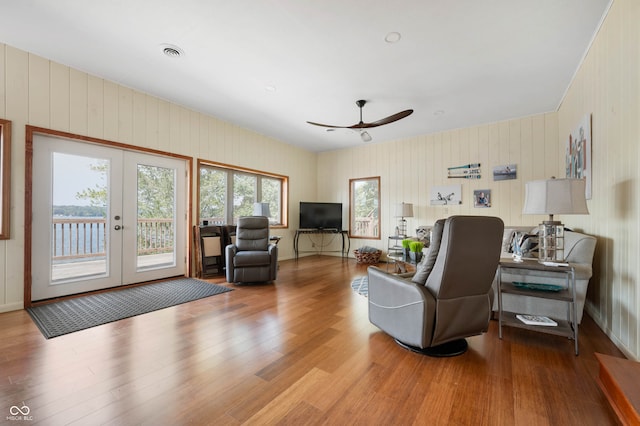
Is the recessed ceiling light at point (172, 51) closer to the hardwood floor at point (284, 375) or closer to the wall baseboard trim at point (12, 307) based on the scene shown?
the hardwood floor at point (284, 375)

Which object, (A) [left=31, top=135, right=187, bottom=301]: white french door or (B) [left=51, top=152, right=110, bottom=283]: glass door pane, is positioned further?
(B) [left=51, top=152, right=110, bottom=283]: glass door pane

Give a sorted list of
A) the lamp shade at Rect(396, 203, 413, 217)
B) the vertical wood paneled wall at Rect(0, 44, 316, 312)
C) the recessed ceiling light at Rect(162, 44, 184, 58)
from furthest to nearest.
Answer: the lamp shade at Rect(396, 203, 413, 217) → the vertical wood paneled wall at Rect(0, 44, 316, 312) → the recessed ceiling light at Rect(162, 44, 184, 58)

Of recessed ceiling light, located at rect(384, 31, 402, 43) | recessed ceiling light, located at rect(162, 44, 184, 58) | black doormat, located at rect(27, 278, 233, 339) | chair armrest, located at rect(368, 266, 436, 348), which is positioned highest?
recessed ceiling light, located at rect(162, 44, 184, 58)

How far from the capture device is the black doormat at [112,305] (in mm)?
2593

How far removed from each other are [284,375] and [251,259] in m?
2.49

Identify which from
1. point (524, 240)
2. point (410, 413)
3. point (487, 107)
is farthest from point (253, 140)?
point (410, 413)

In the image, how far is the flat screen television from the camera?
664cm

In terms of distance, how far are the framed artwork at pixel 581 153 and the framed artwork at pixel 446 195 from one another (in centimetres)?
174

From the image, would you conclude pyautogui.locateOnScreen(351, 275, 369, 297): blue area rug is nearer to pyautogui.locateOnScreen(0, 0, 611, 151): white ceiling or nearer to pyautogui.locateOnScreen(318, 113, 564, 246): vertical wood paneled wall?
pyautogui.locateOnScreen(318, 113, 564, 246): vertical wood paneled wall

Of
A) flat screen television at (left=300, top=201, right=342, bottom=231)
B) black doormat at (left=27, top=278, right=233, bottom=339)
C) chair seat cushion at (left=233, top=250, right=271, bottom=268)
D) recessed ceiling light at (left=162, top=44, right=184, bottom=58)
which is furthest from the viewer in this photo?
flat screen television at (left=300, top=201, right=342, bottom=231)

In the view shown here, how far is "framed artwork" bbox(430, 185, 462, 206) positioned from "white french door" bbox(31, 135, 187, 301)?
15.7ft

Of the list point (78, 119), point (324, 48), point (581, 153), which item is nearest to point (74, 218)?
point (78, 119)

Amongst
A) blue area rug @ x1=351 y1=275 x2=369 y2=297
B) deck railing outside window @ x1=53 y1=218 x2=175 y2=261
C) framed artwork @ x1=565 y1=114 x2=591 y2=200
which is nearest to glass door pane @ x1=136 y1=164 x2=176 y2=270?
deck railing outside window @ x1=53 y1=218 x2=175 y2=261

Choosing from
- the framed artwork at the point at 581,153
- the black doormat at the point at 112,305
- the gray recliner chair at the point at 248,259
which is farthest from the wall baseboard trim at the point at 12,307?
the framed artwork at the point at 581,153
